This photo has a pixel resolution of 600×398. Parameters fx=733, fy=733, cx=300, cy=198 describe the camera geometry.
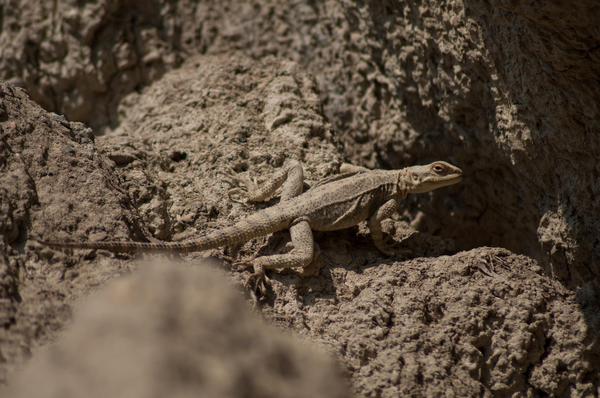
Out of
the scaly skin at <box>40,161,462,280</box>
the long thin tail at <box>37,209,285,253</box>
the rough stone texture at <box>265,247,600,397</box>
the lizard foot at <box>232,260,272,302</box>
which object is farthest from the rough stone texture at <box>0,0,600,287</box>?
the lizard foot at <box>232,260,272,302</box>

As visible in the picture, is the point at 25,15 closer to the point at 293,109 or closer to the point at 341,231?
the point at 293,109

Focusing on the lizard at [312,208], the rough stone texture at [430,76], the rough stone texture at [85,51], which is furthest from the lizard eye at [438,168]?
the rough stone texture at [85,51]

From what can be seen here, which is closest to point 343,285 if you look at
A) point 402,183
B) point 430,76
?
point 402,183

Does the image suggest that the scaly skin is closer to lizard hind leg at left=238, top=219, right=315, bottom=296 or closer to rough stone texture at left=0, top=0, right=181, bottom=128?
lizard hind leg at left=238, top=219, right=315, bottom=296

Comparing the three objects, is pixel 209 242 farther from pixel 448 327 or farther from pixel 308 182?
pixel 448 327

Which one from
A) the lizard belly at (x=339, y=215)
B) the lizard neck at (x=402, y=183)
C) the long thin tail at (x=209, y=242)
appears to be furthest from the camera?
the lizard neck at (x=402, y=183)

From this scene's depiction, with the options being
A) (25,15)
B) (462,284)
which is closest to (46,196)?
(462,284)

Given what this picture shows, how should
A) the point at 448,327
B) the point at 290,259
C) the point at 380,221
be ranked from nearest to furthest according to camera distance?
the point at 448,327 → the point at 290,259 → the point at 380,221

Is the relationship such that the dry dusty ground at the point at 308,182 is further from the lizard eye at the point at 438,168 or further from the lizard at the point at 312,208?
the lizard eye at the point at 438,168
